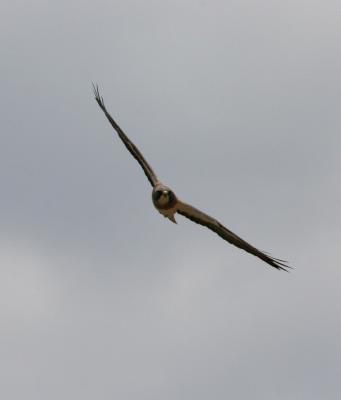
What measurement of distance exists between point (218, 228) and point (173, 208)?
8.43ft

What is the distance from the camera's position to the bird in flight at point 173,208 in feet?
169

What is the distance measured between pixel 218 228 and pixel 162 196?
12.1 ft

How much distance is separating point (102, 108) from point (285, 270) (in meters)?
11.6

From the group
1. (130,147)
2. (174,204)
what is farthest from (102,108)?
(174,204)

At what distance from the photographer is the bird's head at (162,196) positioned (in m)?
51.3

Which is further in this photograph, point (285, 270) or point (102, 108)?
point (102, 108)

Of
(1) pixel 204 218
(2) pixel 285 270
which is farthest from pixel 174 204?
(2) pixel 285 270

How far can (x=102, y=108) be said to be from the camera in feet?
182

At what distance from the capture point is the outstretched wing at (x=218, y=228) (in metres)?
52.8

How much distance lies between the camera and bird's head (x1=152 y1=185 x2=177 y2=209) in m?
51.3

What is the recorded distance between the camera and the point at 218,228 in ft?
176

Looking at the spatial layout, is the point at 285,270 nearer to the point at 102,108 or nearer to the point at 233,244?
the point at 233,244

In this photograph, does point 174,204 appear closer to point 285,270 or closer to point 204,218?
point 204,218

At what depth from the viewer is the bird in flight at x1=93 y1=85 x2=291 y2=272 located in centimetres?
5150
